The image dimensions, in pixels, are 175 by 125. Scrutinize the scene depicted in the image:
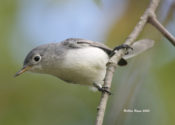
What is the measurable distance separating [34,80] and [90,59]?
2.78ft

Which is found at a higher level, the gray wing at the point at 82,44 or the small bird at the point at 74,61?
the gray wing at the point at 82,44

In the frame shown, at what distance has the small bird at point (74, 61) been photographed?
3.26 meters

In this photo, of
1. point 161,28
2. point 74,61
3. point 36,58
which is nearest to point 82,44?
point 74,61

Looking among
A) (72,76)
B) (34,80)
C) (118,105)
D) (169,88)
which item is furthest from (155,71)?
(34,80)

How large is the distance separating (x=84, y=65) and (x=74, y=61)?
4.3 inches

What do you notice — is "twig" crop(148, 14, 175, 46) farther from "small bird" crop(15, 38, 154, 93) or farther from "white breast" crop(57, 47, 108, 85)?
"white breast" crop(57, 47, 108, 85)

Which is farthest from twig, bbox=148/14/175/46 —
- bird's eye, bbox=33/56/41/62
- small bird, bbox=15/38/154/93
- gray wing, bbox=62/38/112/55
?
bird's eye, bbox=33/56/41/62

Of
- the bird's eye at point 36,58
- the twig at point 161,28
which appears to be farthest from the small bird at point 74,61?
the twig at point 161,28

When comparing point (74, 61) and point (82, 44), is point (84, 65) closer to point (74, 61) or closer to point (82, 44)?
point (74, 61)

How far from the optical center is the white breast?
324cm

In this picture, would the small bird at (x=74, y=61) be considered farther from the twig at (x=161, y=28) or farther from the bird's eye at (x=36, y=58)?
the twig at (x=161, y=28)

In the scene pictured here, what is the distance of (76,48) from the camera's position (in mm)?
3406

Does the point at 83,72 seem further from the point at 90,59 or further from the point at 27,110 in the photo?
the point at 27,110

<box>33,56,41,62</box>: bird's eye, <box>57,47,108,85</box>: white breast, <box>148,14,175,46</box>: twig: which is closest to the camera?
<box>148,14,175,46</box>: twig
